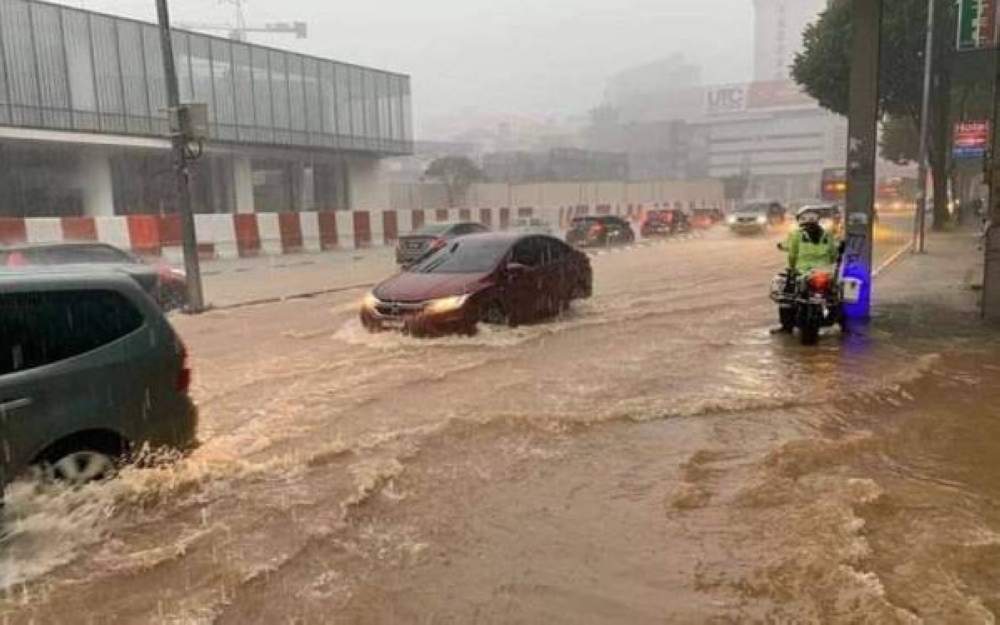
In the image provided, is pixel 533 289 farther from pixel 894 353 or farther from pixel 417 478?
pixel 417 478

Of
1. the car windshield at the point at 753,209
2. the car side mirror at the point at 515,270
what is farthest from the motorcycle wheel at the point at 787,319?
the car windshield at the point at 753,209

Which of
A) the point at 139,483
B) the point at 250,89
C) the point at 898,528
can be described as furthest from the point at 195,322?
the point at 250,89

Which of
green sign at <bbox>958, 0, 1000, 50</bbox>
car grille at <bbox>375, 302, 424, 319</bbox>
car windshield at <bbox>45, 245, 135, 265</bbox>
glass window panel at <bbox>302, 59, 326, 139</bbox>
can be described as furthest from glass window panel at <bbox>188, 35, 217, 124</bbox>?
car grille at <bbox>375, 302, 424, 319</bbox>

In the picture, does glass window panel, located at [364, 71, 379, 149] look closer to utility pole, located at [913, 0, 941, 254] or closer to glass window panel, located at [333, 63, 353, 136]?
glass window panel, located at [333, 63, 353, 136]

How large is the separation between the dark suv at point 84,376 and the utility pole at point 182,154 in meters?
9.24

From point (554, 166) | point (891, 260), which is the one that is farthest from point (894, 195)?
point (891, 260)

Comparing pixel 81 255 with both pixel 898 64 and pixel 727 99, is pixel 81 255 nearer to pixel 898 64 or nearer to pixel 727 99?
pixel 898 64

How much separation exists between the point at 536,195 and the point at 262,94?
3127cm

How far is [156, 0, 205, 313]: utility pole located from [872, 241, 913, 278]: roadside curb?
13.4 meters

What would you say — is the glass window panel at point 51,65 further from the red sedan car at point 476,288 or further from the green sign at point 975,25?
the green sign at point 975,25

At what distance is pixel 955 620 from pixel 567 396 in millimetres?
4497

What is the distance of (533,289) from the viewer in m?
12.3

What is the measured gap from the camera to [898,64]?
32.4 m

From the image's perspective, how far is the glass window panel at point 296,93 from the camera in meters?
46.5
